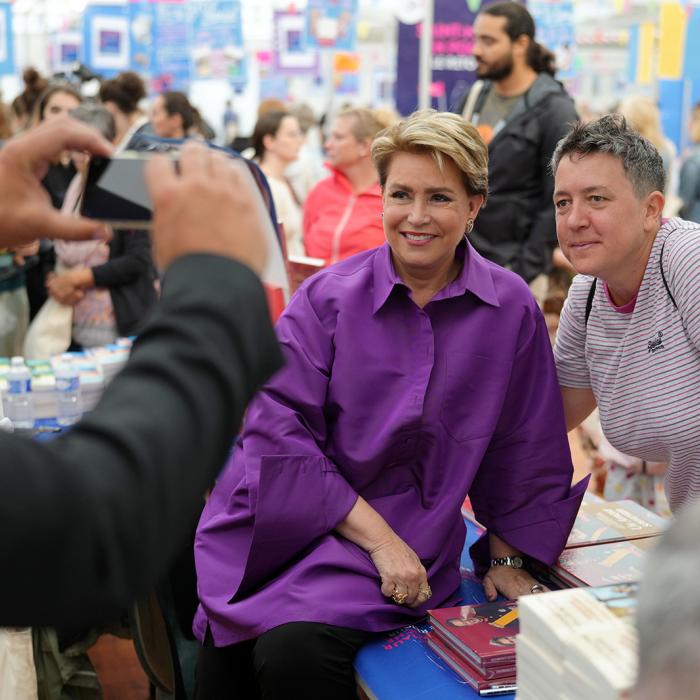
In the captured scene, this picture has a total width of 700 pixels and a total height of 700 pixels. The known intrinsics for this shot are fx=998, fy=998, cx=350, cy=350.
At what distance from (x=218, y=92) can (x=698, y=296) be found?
514 inches

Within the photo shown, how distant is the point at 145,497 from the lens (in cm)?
82

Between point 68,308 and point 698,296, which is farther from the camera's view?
point 68,308

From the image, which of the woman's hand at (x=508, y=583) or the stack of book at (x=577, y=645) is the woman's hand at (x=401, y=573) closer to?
the woman's hand at (x=508, y=583)

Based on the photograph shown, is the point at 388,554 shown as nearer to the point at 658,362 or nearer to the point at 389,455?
the point at 389,455

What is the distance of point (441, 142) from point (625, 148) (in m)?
0.45

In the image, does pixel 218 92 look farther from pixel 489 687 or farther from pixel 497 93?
pixel 489 687

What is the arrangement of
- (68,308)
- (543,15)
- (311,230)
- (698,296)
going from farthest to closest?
(543,15) < (311,230) < (68,308) < (698,296)

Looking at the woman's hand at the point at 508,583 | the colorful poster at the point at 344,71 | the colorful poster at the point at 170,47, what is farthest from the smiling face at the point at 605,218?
the colorful poster at the point at 344,71

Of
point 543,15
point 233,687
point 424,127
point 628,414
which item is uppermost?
point 543,15

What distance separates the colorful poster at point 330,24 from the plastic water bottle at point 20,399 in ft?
26.4

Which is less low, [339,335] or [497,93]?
[497,93]

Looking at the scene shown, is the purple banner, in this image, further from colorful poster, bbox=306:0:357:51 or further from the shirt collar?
colorful poster, bbox=306:0:357:51

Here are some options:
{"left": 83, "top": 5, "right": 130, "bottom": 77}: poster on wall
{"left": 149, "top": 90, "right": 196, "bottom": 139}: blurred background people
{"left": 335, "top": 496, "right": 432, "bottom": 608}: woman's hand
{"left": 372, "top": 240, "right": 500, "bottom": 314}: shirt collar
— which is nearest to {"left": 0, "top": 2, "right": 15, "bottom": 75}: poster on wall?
{"left": 83, "top": 5, "right": 130, "bottom": 77}: poster on wall

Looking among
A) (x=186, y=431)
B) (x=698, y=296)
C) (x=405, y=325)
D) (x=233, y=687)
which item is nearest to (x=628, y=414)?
(x=698, y=296)
